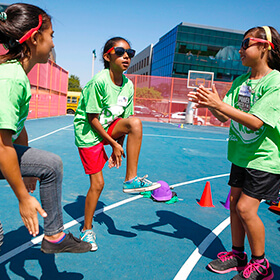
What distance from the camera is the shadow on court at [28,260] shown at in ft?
8.61

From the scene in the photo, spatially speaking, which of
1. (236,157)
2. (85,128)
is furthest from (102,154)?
(236,157)

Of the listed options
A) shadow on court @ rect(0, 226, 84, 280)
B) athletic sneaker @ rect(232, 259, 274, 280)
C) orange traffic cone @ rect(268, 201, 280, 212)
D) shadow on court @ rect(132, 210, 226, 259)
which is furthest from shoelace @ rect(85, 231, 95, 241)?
orange traffic cone @ rect(268, 201, 280, 212)

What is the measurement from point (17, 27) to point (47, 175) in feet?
3.27

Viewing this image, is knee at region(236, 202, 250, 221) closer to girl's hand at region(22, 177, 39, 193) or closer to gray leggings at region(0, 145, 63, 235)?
gray leggings at region(0, 145, 63, 235)

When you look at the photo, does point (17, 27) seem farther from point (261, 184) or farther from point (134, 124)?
point (261, 184)

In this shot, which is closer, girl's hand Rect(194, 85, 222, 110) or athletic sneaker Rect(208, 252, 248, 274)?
girl's hand Rect(194, 85, 222, 110)

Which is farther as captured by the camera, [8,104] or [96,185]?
[96,185]

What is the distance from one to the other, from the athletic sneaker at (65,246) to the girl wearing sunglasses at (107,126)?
83 centimetres

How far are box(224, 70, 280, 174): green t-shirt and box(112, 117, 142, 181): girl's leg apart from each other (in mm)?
1019

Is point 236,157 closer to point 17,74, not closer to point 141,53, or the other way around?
point 17,74

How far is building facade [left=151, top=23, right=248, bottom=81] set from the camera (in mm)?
55250

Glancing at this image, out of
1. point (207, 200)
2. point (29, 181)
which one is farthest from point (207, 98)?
point (207, 200)

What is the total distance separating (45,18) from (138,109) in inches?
→ 905

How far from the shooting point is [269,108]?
245 centimetres
